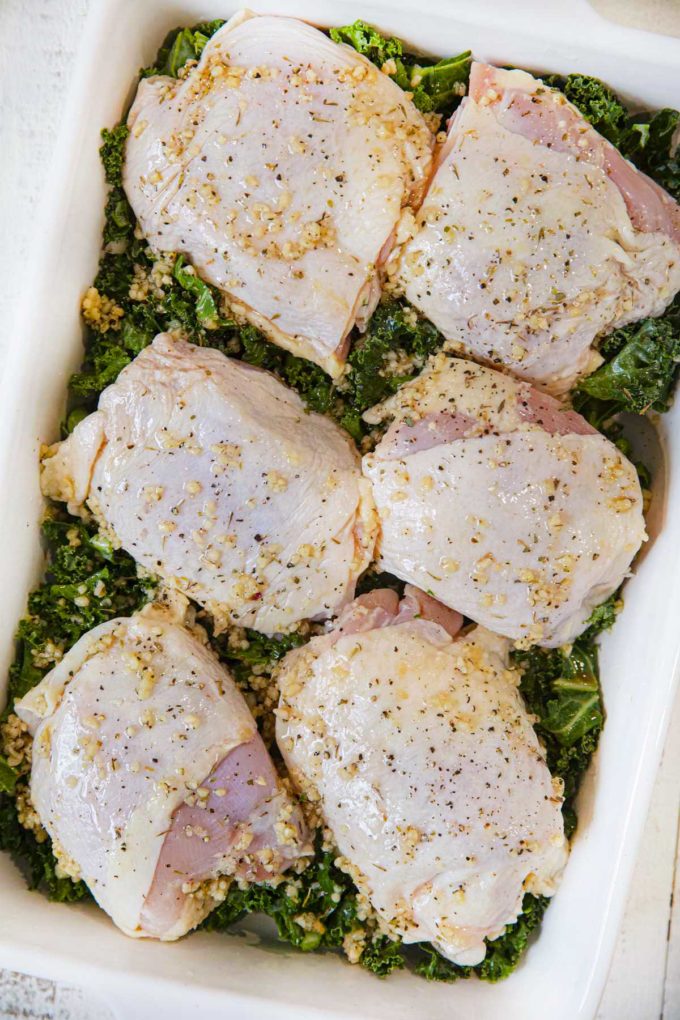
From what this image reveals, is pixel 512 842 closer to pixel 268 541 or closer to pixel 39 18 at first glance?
pixel 268 541

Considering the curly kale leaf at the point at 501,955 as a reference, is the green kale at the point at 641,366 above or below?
above

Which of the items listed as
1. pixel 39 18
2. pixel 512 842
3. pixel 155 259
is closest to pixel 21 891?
pixel 512 842

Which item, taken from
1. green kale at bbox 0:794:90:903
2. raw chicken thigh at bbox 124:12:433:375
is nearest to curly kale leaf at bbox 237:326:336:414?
raw chicken thigh at bbox 124:12:433:375

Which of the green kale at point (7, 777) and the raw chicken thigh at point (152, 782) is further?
the green kale at point (7, 777)

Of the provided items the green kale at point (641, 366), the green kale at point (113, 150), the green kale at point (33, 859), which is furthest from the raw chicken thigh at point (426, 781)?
the green kale at point (113, 150)

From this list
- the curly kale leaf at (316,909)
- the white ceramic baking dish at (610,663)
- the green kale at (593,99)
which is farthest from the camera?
the curly kale leaf at (316,909)

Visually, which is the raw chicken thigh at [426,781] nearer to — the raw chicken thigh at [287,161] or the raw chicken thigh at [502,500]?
the raw chicken thigh at [502,500]
